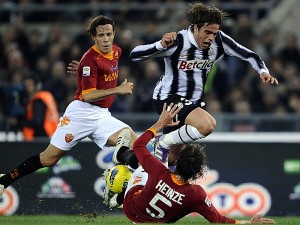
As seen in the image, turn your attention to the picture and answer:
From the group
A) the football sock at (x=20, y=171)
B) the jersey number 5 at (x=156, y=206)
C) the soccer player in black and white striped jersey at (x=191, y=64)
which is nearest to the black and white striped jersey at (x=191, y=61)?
the soccer player in black and white striped jersey at (x=191, y=64)

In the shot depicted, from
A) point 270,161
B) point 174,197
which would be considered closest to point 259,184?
point 270,161

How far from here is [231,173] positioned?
47.8ft

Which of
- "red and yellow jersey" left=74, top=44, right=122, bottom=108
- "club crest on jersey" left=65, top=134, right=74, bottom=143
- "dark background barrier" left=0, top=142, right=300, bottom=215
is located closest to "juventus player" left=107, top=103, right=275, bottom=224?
"red and yellow jersey" left=74, top=44, right=122, bottom=108

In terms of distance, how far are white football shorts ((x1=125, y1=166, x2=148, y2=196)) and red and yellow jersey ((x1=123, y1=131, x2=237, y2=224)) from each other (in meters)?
0.32

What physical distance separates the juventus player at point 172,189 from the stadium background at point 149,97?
339 centimetres

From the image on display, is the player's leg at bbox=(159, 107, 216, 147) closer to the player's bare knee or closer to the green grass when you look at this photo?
the player's bare knee

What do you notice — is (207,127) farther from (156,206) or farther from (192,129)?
(156,206)

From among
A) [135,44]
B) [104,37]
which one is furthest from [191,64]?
[135,44]

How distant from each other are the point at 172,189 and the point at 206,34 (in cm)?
216

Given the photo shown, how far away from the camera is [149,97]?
18156mm

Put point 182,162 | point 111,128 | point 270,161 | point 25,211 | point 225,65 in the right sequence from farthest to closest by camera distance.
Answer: point 225,65 < point 270,161 < point 25,211 < point 111,128 < point 182,162

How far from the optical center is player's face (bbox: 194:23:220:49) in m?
11.6

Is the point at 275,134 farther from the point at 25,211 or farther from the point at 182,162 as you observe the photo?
the point at 182,162

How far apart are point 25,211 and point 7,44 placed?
6976 mm
